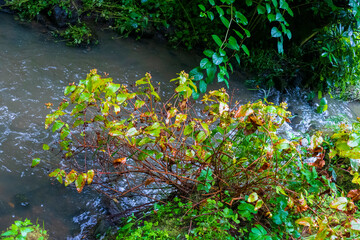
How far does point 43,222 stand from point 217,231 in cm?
133

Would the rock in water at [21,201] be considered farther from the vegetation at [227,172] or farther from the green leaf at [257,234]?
the green leaf at [257,234]

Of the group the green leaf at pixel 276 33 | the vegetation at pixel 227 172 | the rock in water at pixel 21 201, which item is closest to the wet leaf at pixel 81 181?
the vegetation at pixel 227 172

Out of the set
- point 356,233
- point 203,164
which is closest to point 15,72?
point 203,164

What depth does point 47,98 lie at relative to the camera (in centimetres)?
339

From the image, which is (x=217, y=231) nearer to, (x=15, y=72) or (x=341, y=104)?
(x=15, y=72)

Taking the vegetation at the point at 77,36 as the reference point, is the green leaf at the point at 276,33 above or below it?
above

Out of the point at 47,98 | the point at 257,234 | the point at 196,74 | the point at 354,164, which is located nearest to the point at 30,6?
the point at 47,98

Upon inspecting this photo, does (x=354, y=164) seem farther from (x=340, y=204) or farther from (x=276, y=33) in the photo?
(x=276, y=33)

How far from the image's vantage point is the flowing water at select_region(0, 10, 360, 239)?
2301mm

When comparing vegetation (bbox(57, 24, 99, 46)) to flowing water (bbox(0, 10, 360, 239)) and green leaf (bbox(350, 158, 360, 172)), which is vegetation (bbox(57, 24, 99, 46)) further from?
green leaf (bbox(350, 158, 360, 172))

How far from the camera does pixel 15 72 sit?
3.61 metres

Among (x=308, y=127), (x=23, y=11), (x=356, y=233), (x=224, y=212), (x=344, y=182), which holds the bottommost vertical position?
(x=308, y=127)

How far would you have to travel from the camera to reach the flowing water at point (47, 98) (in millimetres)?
2301

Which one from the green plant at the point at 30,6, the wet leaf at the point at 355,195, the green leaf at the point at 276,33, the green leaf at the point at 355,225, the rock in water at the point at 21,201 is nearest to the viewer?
the green leaf at the point at 355,225
